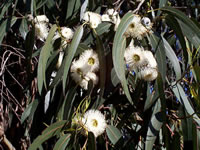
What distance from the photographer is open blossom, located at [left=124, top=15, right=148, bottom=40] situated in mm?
1105

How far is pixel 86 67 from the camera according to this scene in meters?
1.13

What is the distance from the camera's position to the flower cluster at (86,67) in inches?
44.4

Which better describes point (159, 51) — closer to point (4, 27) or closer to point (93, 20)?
point (93, 20)

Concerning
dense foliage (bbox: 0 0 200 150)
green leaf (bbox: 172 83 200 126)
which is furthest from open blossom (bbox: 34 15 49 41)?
green leaf (bbox: 172 83 200 126)

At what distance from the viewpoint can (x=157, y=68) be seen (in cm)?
114

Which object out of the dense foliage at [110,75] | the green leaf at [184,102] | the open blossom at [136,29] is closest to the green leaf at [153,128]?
the dense foliage at [110,75]

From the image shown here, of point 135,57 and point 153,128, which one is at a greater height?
point 135,57

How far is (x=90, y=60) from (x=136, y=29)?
0.20 m

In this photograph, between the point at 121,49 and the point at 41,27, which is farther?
the point at 41,27

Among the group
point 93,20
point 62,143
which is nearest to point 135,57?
point 93,20

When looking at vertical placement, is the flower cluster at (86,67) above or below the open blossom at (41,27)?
below

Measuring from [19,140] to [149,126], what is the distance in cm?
107

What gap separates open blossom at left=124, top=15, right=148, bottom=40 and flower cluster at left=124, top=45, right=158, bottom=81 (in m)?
0.05

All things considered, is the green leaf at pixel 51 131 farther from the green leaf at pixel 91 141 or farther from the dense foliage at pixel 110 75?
the green leaf at pixel 91 141
